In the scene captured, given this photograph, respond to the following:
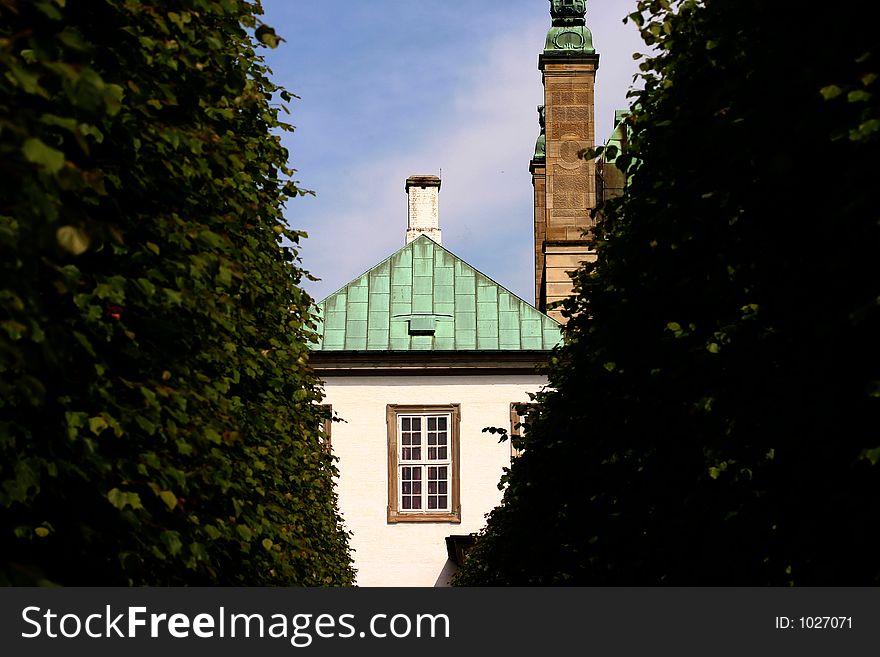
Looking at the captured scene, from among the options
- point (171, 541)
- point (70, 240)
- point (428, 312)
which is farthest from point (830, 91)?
point (428, 312)

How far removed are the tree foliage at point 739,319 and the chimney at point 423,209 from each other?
2502 cm

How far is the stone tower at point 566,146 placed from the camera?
37500 mm

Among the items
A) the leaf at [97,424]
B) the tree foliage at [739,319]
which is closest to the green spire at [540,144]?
the tree foliage at [739,319]

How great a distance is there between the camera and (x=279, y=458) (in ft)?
46.3

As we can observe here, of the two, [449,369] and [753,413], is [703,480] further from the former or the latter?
[449,369]

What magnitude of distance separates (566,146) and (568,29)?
10.8ft

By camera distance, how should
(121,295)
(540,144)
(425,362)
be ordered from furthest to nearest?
(540,144) < (425,362) < (121,295)

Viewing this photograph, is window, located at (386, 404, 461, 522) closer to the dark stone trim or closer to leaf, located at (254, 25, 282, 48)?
the dark stone trim

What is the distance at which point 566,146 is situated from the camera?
37875mm

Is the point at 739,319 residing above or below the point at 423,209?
below

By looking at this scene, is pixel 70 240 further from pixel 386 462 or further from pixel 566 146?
pixel 566 146

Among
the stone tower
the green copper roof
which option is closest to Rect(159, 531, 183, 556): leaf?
the green copper roof

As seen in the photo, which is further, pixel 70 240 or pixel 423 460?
pixel 423 460

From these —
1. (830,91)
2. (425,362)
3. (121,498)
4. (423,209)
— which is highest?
(423,209)
